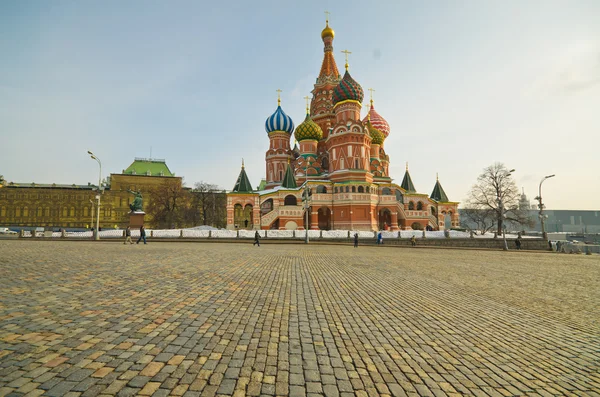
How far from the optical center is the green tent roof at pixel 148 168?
255 ft

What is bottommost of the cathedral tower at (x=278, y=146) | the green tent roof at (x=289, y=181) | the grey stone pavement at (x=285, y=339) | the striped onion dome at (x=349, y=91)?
the grey stone pavement at (x=285, y=339)

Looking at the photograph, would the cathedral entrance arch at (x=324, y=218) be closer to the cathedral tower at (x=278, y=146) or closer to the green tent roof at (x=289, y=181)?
the green tent roof at (x=289, y=181)

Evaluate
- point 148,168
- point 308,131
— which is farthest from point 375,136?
point 148,168

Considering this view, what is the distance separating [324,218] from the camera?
43.6 metres

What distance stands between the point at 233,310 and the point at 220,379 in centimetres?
228

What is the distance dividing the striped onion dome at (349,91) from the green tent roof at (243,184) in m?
18.8

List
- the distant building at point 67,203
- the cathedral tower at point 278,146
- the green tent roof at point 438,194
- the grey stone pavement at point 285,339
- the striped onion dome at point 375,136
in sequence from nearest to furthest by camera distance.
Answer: the grey stone pavement at point 285,339 < the striped onion dome at point 375,136 < the green tent roof at point 438,194 < the cathedral tower at point 278,146 < the distant building at point 67,203

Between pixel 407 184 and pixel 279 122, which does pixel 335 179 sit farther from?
pixel 279 122

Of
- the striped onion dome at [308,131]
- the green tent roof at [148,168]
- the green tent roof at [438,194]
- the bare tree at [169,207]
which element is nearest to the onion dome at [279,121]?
the striped onion dome at [308,131]

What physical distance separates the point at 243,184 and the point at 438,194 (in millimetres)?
33590

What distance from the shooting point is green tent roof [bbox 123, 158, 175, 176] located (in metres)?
77.7

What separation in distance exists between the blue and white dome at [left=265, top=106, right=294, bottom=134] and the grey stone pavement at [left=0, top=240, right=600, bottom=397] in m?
47.1

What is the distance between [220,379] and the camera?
2.78 m

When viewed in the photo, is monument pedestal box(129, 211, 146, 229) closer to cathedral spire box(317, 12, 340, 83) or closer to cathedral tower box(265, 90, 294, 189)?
cathedral tower box(265, 90, 294, 189)
